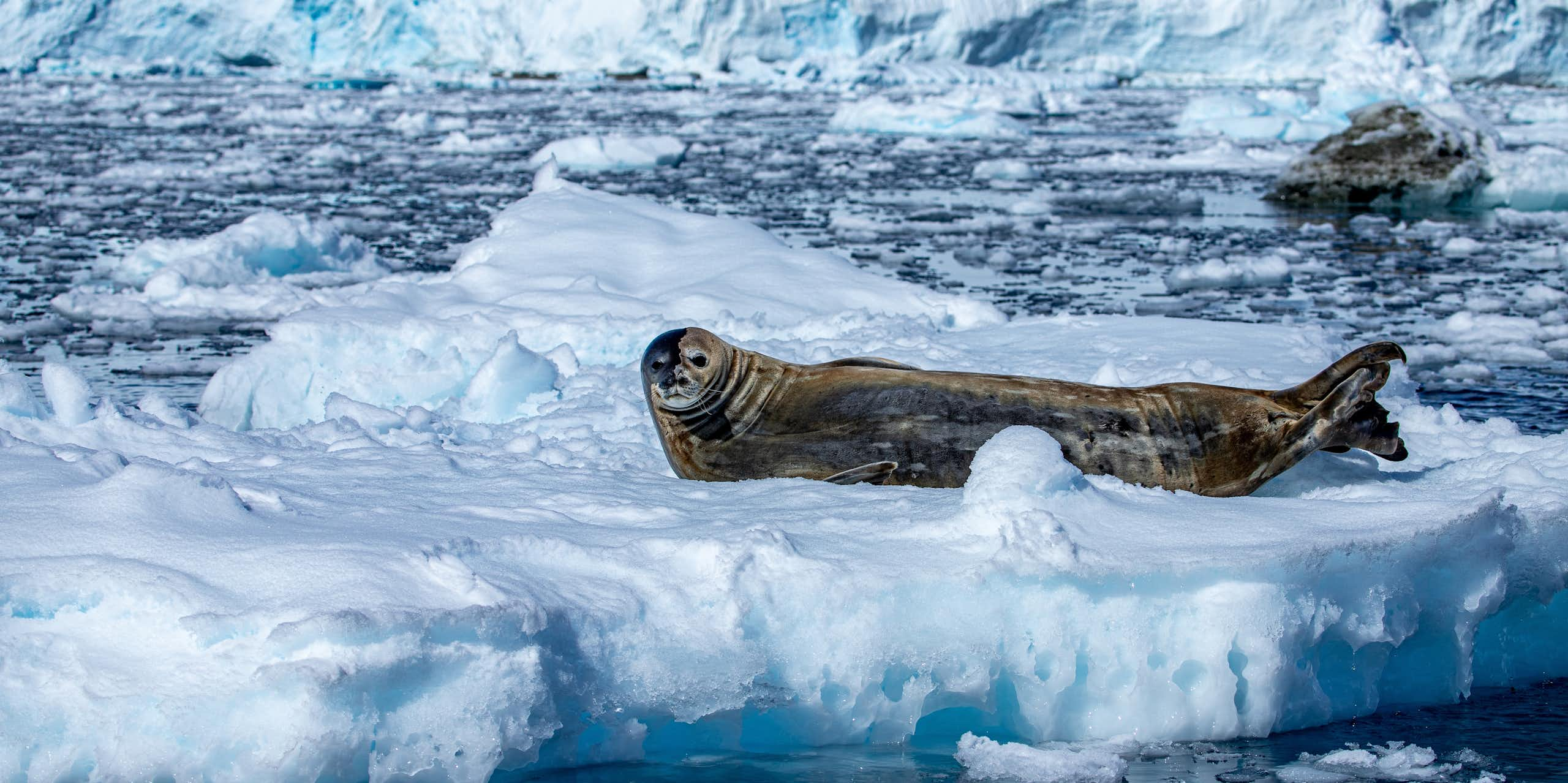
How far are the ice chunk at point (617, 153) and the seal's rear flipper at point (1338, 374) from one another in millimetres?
12565

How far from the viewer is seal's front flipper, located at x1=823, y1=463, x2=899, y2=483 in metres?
3.38

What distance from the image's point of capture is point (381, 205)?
38.7 ft

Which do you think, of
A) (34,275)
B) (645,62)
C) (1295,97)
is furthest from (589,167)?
(645,62)

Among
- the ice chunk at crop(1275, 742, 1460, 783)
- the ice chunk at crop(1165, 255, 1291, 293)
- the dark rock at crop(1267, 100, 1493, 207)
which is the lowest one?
the ice chunk at crop(1275, 742, 1460, 783)

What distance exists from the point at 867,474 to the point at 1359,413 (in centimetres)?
107

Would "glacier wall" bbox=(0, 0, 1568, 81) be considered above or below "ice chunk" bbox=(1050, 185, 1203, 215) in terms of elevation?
above

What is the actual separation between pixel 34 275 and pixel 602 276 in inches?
159

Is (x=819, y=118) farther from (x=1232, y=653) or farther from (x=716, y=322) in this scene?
(x=1232, y=653)

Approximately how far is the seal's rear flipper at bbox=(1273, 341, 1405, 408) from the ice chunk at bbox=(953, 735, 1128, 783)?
1.19m

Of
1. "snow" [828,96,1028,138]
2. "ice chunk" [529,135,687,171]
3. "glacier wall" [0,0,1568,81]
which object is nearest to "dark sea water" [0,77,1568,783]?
"ice chunk" [529,135,687,171]

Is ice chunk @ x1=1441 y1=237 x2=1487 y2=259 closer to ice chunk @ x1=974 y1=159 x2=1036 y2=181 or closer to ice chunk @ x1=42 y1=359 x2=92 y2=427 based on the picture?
ice chunk @ x1=974 y1=159 x2=1036 y2=181

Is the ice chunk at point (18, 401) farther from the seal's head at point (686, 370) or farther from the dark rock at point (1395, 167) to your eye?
the dark rock at point (1395, 167)

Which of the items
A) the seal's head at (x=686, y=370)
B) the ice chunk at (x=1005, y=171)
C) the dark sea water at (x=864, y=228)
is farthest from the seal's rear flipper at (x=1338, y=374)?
the ice chunk at (x=1005, y=171)

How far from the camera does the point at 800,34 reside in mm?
30734
